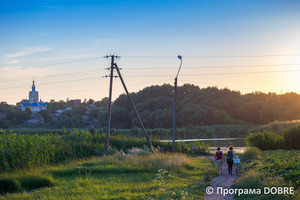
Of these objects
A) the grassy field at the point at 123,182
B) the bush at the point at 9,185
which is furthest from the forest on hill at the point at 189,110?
the bush at the point at 9,185

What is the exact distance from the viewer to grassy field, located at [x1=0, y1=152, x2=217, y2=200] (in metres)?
12.2

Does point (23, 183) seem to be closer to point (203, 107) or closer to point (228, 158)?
point (228, 158)

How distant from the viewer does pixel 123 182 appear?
49.8ft

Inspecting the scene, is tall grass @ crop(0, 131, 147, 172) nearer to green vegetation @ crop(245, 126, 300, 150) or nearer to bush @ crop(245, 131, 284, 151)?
bush @ crop(245, 131, 284, 151)

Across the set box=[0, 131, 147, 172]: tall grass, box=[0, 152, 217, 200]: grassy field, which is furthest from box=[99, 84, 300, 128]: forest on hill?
box=[0, 152, 217, 200]: grassy field

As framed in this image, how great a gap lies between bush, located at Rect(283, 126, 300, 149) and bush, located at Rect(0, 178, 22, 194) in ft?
91.0

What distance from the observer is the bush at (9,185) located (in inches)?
579

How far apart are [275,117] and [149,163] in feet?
224

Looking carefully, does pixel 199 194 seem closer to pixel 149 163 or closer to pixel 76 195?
pixel 76 195

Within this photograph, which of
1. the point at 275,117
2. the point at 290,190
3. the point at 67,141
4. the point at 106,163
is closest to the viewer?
the point at 290,190

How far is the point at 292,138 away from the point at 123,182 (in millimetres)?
24685

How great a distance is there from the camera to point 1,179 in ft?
50.0

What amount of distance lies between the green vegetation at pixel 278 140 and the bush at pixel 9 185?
27.1 meters

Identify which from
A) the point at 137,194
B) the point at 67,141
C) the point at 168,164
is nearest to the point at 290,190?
the point at 137,194
